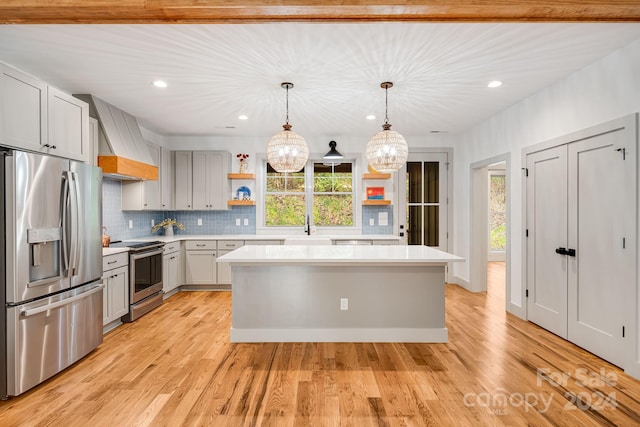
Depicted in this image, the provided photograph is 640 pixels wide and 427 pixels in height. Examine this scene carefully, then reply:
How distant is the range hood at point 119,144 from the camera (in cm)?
390

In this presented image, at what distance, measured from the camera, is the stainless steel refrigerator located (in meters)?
2.30

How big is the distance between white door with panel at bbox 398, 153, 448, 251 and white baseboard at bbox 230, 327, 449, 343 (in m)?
2.73

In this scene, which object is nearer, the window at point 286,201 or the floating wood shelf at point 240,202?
the floating wood shelf at point 240,202

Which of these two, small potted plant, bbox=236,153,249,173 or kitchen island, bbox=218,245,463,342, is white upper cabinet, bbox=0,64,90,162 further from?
small potted plant, bbox=236,153,249,173

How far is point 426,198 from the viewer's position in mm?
5891

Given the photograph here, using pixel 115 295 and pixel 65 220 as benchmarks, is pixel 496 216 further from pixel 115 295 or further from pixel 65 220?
pixel 65 220

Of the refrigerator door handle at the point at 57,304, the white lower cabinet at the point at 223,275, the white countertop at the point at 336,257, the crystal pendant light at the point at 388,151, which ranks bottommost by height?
the white lower cabinet at the point at 223,275

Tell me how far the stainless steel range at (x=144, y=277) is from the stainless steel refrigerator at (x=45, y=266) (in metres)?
0.87

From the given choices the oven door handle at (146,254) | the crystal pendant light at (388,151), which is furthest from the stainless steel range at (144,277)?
the crystal pendant light at (388,151)

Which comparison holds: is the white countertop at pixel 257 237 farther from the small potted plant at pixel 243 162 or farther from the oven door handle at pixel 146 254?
the small potted plant at pixel 243 162

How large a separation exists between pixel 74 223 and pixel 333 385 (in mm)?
2488

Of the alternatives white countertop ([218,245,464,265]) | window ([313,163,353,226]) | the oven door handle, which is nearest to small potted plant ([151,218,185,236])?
the oven door handle

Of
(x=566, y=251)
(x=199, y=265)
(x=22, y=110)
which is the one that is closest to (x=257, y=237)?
(x=199, y=265)

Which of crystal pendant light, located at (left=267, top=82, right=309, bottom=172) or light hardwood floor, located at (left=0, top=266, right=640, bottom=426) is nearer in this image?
light hardwood floor, located at (left=0, top=266, right=640, bottom=426)
